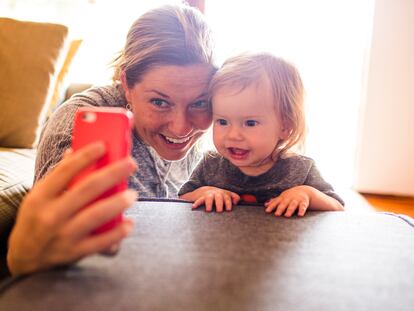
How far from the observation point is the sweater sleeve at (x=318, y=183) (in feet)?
3.18

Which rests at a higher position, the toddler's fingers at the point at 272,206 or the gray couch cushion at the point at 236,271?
the gray couch cushion at the point at 236,271

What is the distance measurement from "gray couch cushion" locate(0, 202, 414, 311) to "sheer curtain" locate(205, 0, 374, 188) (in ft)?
6.01

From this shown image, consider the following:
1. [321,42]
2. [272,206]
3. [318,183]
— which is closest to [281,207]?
[272,206]

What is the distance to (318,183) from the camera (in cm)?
100

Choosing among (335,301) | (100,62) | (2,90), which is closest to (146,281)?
(335,301)

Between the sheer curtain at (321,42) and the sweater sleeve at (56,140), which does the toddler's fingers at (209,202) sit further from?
the sheer curtain at (321,42)

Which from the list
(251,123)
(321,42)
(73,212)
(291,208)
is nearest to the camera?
(73,212)

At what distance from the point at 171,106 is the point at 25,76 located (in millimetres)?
861

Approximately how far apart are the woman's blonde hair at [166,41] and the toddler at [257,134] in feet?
0.31

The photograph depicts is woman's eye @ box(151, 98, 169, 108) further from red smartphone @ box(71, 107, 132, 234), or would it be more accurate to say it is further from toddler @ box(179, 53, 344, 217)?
red smartphone @ box(71, 107, 132, 234)

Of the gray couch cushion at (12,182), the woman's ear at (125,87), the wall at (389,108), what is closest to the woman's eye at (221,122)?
the woman's ear at (125,87)

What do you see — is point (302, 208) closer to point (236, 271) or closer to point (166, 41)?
point (236, 271)

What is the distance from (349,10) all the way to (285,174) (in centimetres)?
181

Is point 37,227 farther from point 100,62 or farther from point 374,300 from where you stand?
point 100,62
